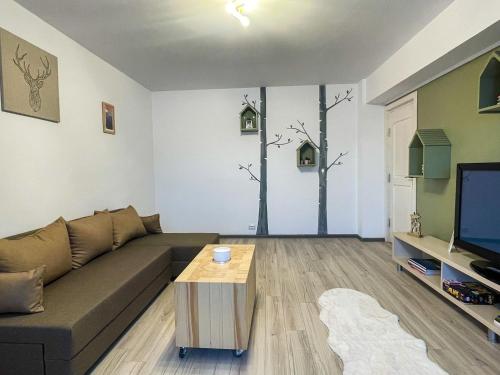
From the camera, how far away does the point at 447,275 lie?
2441 millimetres

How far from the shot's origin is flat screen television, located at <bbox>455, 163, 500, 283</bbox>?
6.61 ft

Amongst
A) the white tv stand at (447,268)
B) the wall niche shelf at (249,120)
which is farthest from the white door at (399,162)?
the wall niche shelf at (249,120)

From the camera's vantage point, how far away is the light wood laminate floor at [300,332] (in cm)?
175

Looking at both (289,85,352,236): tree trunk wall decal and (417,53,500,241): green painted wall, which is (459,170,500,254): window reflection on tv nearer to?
(417,53,500,241): green painted wall

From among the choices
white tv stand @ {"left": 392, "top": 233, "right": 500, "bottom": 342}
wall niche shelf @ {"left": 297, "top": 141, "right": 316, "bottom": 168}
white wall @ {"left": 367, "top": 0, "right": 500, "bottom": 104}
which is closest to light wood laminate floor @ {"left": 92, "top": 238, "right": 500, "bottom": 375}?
white tv stand @ {"left": 392, "top": 233, "right": 500, "bottom": 342}

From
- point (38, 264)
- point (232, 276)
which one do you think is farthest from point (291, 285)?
point (38, 264)

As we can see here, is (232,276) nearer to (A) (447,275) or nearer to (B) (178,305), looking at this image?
(B) (178,305)

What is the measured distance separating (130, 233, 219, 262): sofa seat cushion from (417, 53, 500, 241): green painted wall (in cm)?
249

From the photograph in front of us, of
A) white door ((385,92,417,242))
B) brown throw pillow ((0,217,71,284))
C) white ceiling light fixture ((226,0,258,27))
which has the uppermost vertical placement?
white ceiling light fixture ((226,0,258,27))

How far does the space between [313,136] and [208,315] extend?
364 centimetres

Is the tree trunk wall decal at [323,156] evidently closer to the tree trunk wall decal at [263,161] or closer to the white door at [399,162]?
the tree trunk wall decal at [263,161]

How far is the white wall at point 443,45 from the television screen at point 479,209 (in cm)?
95

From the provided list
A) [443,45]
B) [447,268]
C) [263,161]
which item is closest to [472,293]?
[447,268]

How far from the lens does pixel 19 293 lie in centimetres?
155
